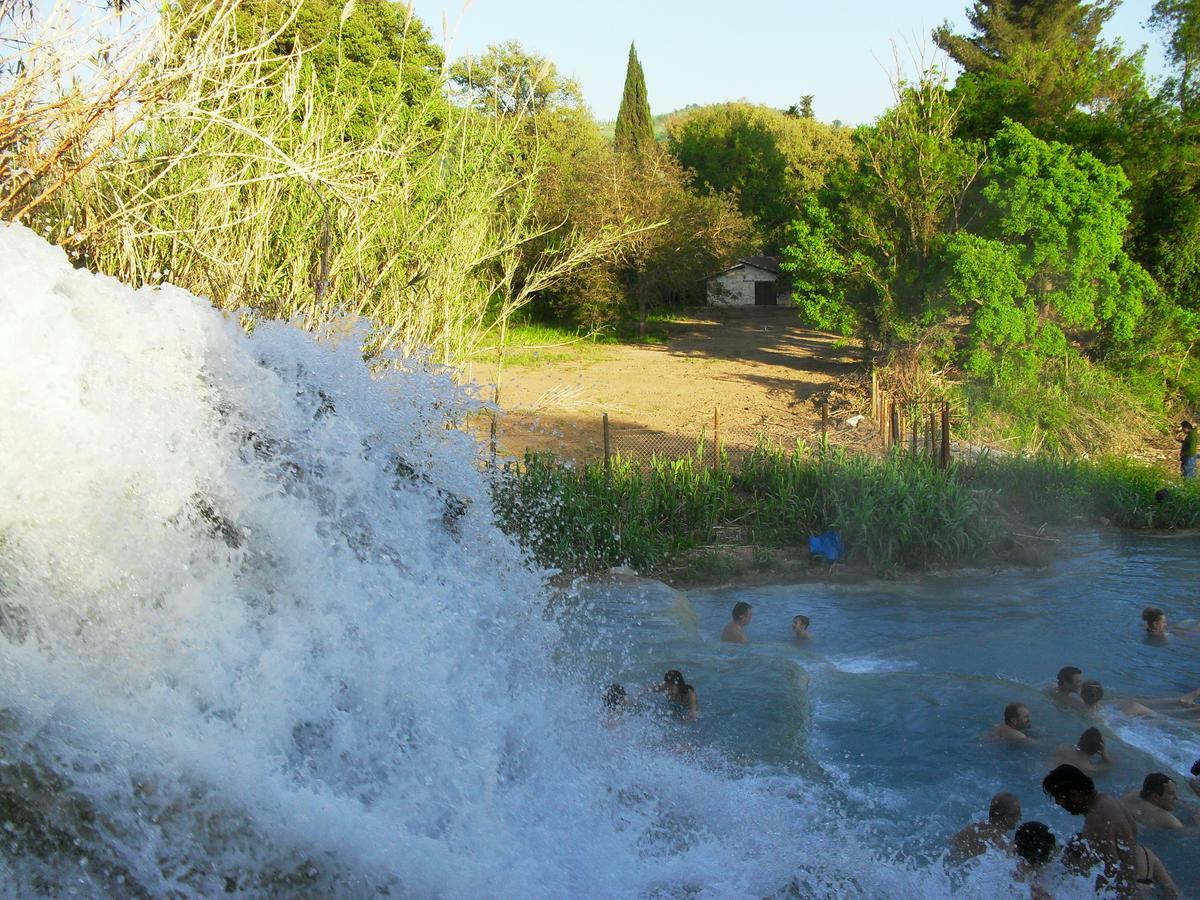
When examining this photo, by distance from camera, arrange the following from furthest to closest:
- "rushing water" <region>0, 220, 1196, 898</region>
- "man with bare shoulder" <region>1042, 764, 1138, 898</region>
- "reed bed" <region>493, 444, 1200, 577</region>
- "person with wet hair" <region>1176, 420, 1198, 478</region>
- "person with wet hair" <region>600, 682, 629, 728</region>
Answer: "person with wet hair" <region>1176, 420, 1198, 478</region>
"reed bed" <region>493, 444, 1200, 577</region>
"person with wet hair" <region>600, 682, 629, 728</region>
"man with bare shoulder" <region>1042, 764, 1138, 898</region>
"rushing water" <region>0, 220, 1196, 898</region>

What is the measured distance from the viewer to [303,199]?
26.3 feet

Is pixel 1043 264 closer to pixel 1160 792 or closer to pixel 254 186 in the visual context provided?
pixel 1160 792

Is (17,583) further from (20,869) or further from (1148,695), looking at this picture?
(1148,695)

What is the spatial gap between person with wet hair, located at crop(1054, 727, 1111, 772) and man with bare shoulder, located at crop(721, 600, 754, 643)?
2.65 m

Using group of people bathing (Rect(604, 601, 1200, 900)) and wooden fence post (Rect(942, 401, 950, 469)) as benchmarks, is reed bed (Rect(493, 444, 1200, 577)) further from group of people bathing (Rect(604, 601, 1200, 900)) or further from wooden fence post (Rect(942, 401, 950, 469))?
group of people bathing (Rect(604, 601, 1200, 900))

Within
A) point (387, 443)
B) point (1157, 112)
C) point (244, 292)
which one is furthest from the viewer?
point (1157, 112)

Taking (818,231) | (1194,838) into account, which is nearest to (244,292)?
(1194,838)

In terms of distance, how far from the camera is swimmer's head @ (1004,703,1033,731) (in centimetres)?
688

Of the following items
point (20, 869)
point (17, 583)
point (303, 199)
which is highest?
point (303, 199)

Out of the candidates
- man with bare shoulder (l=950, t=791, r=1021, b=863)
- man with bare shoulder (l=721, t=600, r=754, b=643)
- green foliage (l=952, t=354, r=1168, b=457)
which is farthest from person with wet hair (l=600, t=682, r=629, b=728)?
green foliage (l=952, t=354, r=1168, b=457)

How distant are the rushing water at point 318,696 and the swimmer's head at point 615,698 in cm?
11

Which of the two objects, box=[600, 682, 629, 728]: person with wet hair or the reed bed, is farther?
the reed bed

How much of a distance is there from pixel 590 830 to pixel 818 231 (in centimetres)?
1738

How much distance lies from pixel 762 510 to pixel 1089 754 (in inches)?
201
